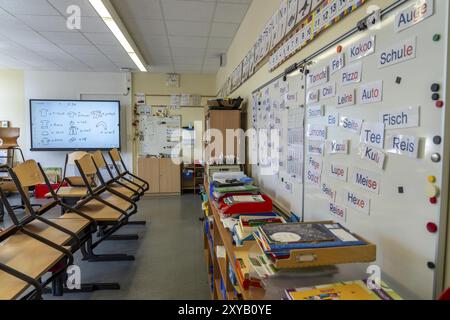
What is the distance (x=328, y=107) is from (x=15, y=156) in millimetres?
7025

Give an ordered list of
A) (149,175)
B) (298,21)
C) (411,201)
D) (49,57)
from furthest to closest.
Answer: (149,175)
(49,57)
(298,21)
(411,201)

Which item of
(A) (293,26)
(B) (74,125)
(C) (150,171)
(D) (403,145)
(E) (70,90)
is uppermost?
(E) (70,90)

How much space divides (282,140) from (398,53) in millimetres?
1108

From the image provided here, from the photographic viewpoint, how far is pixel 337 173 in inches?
47.9

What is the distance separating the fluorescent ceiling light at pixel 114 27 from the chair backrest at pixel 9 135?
2928 millimetres

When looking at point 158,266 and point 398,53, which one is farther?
point 158,266

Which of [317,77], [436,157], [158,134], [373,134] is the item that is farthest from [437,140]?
[158,134]

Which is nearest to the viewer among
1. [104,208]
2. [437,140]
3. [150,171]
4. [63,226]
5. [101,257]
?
[437,140]

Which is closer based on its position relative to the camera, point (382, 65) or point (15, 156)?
point (382, 65)

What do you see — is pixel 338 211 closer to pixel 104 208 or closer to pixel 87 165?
pixel 104 208

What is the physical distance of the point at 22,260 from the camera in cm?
163

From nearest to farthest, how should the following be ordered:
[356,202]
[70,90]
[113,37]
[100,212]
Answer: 1. [356,202]
2. [100,212]
3. [113,37]
4. [70,90]

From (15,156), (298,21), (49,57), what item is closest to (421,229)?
(298,21)
